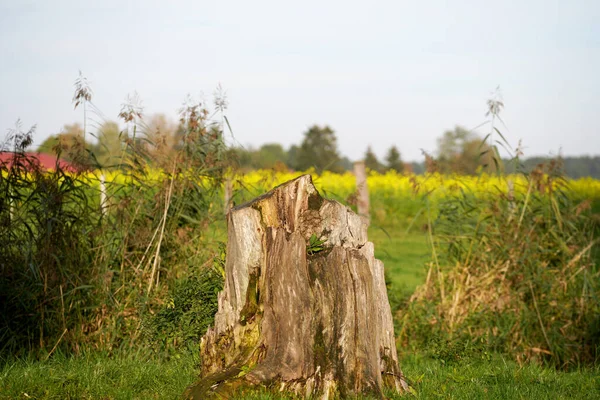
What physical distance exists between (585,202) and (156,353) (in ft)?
16.4

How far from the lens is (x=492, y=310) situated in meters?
7.71

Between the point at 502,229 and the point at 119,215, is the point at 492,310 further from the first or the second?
the point at 119,215

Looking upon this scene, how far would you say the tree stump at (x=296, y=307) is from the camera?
171 inches

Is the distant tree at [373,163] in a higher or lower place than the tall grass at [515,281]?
higher

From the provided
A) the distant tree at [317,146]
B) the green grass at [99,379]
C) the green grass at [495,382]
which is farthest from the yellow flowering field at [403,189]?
the distant tree at [317,146]

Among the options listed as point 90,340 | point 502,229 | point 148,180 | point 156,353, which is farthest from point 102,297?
point 502,229

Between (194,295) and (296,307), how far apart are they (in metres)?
1.86

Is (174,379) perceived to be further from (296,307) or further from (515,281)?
(515,281)

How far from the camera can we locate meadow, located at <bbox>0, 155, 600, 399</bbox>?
5441mm

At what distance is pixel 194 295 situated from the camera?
19.7 ft

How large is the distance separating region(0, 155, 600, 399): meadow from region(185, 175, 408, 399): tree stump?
0.30 metres

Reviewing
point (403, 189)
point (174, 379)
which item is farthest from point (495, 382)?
point (403, 189)

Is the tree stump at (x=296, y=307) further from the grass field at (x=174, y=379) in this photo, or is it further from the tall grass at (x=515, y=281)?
the tall grass at (x=515, y=281)

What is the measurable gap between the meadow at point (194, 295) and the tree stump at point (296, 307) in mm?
304
